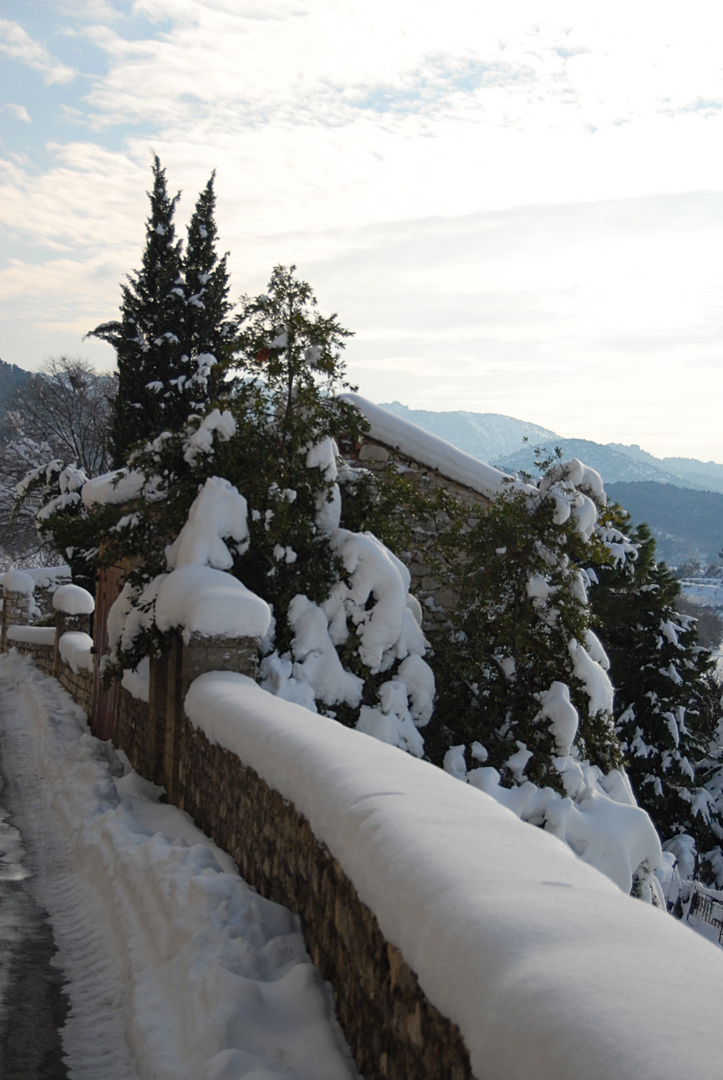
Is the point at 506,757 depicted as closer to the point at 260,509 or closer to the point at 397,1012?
the point at 260,509

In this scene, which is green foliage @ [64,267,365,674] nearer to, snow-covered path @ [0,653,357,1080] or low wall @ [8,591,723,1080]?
snow-covered path @ [0,653,357,1080]

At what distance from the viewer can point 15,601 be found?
77.9 ft

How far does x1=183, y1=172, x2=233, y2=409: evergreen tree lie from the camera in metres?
23.3

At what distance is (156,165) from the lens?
2447 centimetres

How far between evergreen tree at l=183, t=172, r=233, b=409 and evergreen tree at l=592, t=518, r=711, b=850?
37.3 ft

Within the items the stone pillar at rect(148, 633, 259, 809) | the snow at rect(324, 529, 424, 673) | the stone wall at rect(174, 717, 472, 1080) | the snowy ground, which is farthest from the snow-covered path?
the snowy ground

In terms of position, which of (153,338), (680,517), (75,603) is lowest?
(680,517)

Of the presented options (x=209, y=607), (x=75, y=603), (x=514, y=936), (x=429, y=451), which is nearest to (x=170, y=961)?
(x=514, y=936)

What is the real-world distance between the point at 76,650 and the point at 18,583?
11181mm

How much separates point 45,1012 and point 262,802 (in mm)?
1254

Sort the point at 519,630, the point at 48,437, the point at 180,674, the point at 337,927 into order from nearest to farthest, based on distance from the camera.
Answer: the point at 337,927 < the point at 180,674 < the point at 519,630 < the point at 48,437

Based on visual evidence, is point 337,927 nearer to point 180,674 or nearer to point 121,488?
point 180,674

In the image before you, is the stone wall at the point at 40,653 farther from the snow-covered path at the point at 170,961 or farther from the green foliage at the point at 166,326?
the snow-covered path at the point at 170,961

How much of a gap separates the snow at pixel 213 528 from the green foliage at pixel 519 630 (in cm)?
254
